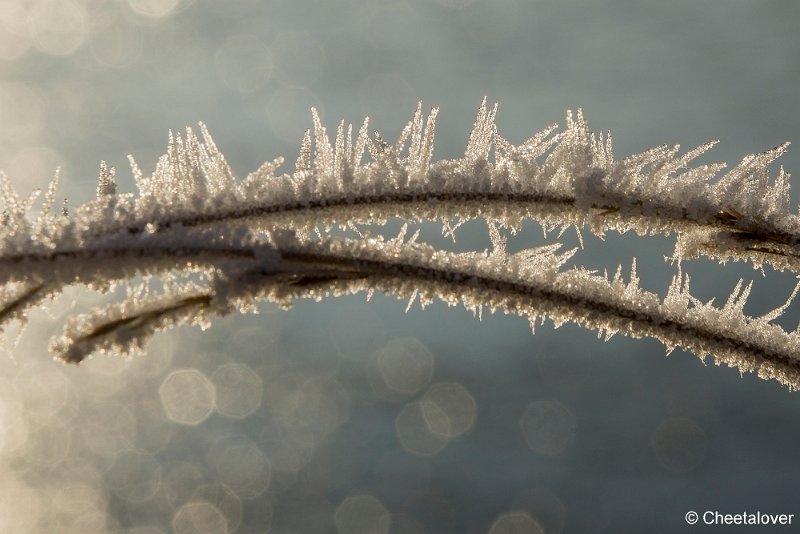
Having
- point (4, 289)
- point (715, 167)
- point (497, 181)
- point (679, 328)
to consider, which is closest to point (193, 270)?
point (4, 289)

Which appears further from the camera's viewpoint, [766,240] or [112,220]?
[766,240]

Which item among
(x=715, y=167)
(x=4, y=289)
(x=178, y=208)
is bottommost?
(x=4, y=289)

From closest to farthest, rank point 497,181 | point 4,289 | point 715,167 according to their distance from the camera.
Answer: point 4,289, point 497,181, point 715,167

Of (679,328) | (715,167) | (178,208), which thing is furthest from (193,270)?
(715,167)

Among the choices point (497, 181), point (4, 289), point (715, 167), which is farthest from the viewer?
point (715, 167)

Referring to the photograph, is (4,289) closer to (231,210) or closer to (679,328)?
(231,210)

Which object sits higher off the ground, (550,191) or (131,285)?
(550,191)
